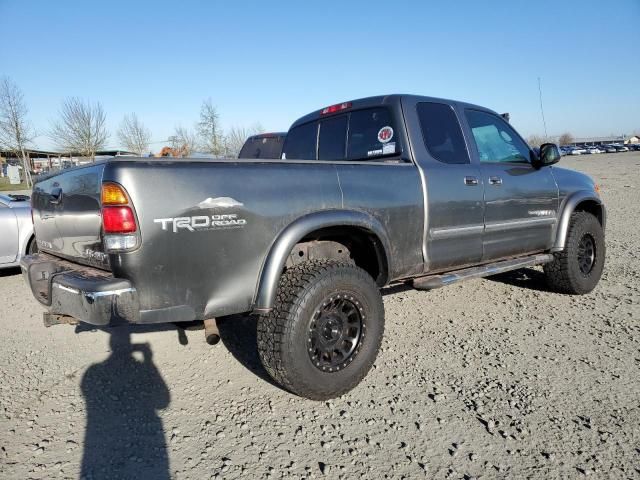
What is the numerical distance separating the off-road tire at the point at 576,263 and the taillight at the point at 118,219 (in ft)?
13.7

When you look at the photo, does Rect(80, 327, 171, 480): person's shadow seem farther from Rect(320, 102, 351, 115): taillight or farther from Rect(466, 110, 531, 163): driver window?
Rect(466, 110, 531, 163): driver window

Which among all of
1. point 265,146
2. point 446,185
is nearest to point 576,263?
point 446,185

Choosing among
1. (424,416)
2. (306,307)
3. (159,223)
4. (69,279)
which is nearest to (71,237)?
(69,279)

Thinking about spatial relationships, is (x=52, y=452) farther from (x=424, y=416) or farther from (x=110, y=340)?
(x=424, y=416)

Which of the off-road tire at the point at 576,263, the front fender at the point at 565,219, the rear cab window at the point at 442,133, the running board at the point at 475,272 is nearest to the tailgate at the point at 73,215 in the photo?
the running board at the point at 475,272

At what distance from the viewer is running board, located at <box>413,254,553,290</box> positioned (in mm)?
3303

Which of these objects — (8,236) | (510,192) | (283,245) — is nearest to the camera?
(283,245)

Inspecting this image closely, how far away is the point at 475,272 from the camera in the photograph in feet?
11.9

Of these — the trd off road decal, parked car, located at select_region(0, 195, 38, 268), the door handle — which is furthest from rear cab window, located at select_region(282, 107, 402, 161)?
parked car, located at select_region(0, 195, 38, 268)

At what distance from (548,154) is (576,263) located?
4.06 ft

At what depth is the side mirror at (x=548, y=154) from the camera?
A: 4141 millimetres

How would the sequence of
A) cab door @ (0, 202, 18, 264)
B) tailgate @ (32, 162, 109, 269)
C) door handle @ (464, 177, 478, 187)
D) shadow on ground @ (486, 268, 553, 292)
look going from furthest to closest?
cab door @ (0, 202, 18, 264) < shadow on ground @ (486, 268, 553, 292) < door handle @ (464, 177, 478, 187) < tailgate @ (32, 162, 109, 269)

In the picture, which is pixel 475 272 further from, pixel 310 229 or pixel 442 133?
pixel 310 229

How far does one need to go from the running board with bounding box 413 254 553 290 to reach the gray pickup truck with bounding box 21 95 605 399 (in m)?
0.02
